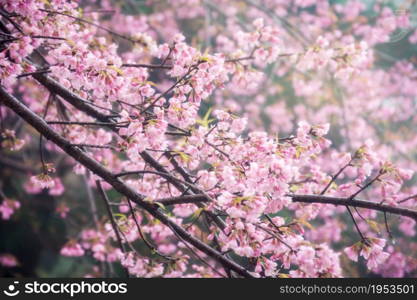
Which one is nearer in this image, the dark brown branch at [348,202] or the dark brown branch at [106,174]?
the dark brown branch at [348,202]

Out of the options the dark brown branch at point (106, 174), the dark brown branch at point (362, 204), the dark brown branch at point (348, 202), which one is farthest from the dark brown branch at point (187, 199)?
the dark brown branch at point (362, 204)

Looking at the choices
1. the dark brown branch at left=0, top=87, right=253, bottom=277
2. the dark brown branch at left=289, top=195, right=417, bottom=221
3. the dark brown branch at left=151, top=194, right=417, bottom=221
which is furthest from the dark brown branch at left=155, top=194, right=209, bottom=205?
the dark brown branch at left=289, top=195, right=417, bottom=221

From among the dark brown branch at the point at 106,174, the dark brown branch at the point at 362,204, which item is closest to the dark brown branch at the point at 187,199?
the dark brown branch at the point at 106,174

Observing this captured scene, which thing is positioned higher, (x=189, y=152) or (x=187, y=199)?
(x=189, y=152)

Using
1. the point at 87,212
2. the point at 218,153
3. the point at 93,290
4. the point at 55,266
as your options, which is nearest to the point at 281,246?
the point at 218,153

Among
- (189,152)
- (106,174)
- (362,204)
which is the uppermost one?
(189,152)

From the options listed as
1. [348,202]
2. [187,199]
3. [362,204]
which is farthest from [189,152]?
[362,204]

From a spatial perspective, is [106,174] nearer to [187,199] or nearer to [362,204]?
[187,199]

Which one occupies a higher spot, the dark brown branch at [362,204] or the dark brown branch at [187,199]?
the dark brown branch at [187,199]

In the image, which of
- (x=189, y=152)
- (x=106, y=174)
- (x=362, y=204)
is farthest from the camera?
(x=189, y=152)

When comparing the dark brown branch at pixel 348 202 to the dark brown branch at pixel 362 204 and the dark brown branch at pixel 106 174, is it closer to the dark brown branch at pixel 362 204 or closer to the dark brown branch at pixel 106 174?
the dark brown branch at pixel 362 204

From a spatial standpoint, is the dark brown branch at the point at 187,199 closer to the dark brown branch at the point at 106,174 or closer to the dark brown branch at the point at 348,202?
the dark brown branch at the point at 348,202

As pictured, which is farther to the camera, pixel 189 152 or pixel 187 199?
pixel 189 152

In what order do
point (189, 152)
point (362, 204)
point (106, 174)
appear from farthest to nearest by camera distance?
point (189, 152), point (106, 174), point (362, 204)
